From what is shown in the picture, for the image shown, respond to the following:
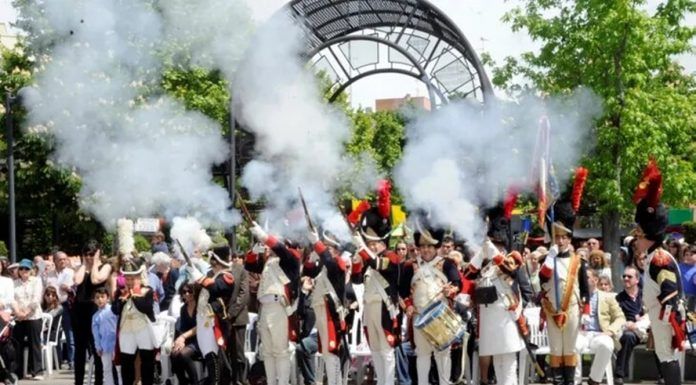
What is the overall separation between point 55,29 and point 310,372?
6.46 m

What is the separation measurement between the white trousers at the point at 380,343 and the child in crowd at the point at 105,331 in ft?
9.69

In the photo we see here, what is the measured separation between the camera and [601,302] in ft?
46.0

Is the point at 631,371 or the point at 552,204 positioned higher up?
the point at 552,204

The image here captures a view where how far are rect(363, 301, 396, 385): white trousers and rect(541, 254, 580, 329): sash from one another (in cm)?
160

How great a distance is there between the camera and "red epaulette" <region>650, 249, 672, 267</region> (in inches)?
453

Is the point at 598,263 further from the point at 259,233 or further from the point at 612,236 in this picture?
the point at 612,236

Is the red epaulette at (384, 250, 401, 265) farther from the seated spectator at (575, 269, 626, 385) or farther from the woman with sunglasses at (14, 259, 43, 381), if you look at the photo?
the woman with sunglasses at (14, 259, 43, 381)

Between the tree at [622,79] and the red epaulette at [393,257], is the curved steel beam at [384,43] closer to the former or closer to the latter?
the tree at [622,79]

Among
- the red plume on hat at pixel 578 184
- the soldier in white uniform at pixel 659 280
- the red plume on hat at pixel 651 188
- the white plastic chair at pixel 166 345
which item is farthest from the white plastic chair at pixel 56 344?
the red plume on hat at pixel 651 188

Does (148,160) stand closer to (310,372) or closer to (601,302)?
(310,372)

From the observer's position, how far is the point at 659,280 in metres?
11.5

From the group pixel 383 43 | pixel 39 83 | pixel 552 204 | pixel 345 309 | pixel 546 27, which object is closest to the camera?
pixel 552 204

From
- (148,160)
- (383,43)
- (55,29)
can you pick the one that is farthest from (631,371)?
(383,43)

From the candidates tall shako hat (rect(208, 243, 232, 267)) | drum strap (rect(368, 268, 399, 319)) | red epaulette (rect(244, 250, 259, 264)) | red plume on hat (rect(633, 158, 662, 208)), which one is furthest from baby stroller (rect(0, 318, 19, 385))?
red plume on hat (rect(633, 158, 662, 208))
